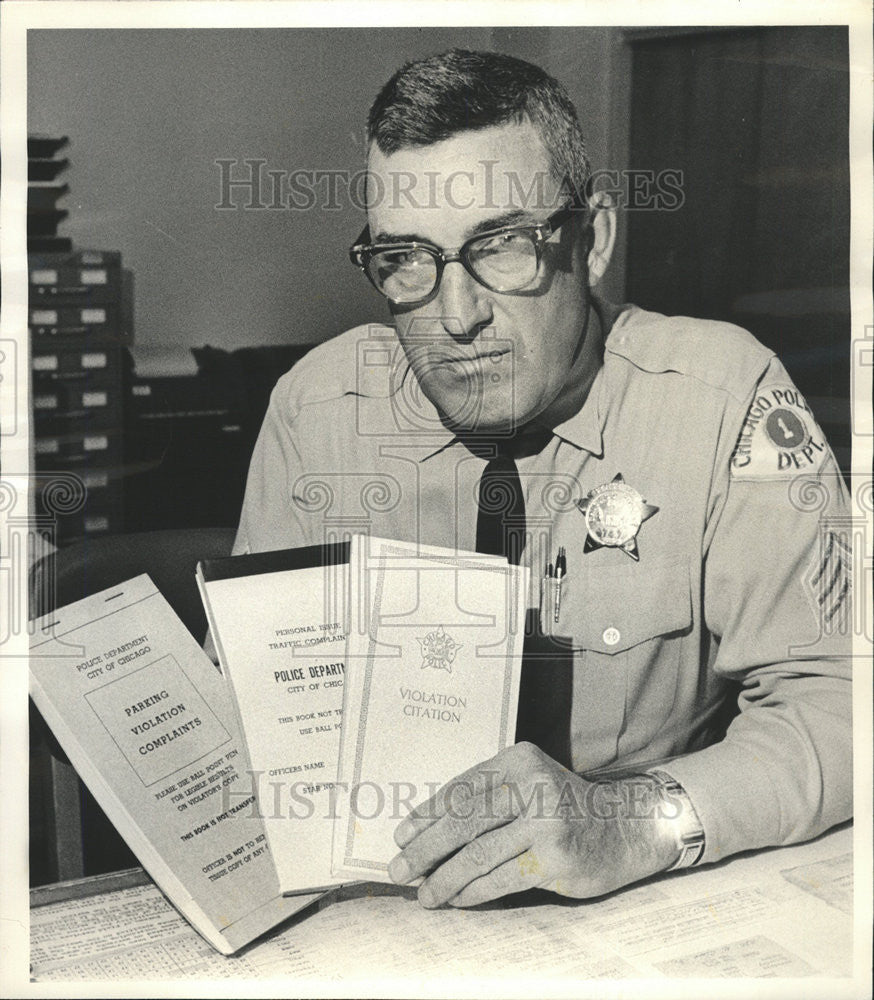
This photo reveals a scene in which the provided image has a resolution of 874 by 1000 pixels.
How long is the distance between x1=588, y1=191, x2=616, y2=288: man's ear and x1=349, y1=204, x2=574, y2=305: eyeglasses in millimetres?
41

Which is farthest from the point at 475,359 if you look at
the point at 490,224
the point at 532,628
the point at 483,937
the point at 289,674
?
the point at 483,937

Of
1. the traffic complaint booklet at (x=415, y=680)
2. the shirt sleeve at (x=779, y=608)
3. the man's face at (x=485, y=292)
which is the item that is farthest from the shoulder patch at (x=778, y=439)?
the traffic complaint booklet at (x=415, y=680)

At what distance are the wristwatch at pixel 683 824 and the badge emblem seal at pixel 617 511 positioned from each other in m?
0.33

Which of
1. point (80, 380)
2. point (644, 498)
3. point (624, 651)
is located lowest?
point (624, 651)

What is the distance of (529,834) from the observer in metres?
1.55

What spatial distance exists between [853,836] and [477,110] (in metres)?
1.22

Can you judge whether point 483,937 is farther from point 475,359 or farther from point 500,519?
point 475,359

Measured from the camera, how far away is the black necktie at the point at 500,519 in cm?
162

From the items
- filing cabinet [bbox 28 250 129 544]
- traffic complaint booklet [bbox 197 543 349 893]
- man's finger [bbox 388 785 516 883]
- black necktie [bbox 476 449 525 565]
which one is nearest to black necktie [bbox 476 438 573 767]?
black necktie [bbox 476 449 525 565]

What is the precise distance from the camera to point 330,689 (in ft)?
5.31

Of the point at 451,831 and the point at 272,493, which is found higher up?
the point at 272,493

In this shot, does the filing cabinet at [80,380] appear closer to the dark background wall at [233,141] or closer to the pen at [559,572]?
the dark background wall at [233,141]

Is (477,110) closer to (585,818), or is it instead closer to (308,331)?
(308,331)

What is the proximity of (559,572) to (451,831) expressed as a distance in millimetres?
409
